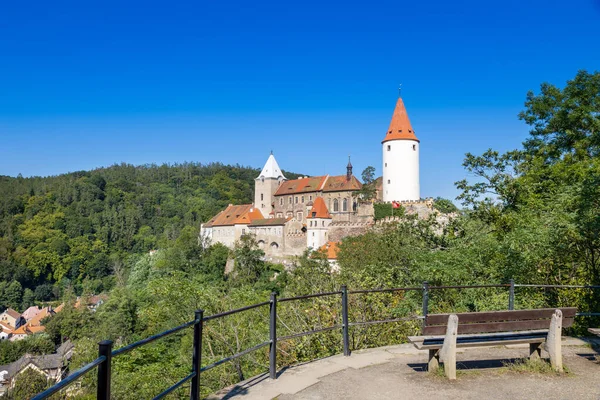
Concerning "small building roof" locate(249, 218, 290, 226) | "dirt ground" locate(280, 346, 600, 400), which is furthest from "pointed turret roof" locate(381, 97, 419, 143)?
"dirt ground" locate(280, 346, 600, 400)

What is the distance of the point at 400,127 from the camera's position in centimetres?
5919

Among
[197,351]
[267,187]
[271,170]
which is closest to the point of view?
[197,351]

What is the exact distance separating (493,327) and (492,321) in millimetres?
128

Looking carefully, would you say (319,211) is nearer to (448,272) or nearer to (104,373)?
(448,272)

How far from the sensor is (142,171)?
175 metres

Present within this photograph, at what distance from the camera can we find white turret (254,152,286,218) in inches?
2822

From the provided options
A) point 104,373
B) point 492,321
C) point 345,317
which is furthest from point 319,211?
point 104,373

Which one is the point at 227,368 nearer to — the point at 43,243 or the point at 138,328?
the point at 138,328

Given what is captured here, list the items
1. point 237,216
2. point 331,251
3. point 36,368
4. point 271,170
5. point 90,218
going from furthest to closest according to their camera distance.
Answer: point 90,218 → point 271,170 → point 237,216 → point 331,251 → point 36,368

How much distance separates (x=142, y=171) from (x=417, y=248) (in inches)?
6655

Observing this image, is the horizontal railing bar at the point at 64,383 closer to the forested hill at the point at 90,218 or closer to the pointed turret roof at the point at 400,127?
the pointed turret roof at the point at 400,127

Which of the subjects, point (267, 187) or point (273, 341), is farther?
point (267, 187)

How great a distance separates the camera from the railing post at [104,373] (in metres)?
2.81

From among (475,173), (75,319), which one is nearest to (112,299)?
(75,319)
